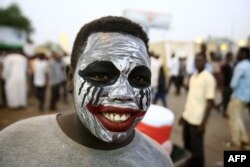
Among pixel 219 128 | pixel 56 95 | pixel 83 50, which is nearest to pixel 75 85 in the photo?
pixel 83 50

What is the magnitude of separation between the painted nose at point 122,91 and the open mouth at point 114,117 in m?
0.04

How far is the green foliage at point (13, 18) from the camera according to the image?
5156cm

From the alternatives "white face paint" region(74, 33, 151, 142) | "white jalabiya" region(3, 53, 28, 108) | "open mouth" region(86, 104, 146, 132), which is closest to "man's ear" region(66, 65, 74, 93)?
"white face paint" region(74, 33, 151, 142)

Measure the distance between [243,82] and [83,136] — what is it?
12.9ft

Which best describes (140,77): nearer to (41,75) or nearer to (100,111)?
(100,111)

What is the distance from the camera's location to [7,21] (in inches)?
2055

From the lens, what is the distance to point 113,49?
1.19 metres

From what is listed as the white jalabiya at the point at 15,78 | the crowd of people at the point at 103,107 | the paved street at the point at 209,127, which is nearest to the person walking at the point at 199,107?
the paved street at the point at 209,127

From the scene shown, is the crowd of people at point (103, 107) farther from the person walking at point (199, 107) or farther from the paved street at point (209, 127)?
the person walking at point (199, 107)

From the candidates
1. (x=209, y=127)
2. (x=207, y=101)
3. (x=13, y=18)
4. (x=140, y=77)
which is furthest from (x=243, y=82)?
(x=13, y=18)

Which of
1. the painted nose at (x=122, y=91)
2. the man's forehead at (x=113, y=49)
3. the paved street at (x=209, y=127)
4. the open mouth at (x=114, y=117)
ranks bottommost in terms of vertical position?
the paved street at (x=209, y=127)

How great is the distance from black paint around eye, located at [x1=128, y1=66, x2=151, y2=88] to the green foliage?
5353 cm

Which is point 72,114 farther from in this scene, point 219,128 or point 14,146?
point 219,128

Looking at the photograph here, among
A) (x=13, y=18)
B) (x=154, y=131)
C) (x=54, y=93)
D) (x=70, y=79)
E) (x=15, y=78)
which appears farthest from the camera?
(x=13, y=18)
